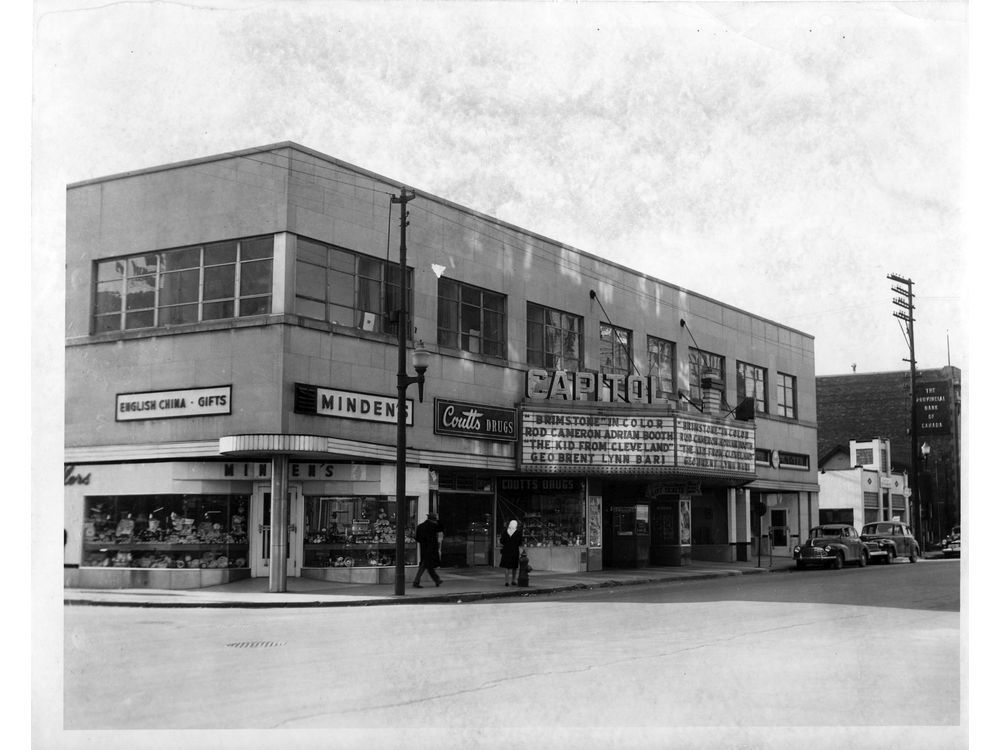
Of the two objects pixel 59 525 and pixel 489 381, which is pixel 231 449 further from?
pixel 59 525

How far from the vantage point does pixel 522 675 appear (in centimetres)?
1147

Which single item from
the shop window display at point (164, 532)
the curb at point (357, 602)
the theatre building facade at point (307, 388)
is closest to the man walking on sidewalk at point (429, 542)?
the curb at point (357, 602)

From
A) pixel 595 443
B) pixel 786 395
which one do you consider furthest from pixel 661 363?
pixel 786 395

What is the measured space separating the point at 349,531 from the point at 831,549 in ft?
63.6

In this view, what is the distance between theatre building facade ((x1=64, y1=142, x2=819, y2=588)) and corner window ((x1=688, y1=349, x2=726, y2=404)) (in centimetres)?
733

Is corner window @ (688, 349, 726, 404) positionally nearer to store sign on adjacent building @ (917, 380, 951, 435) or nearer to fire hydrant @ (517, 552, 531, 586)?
store sign on adjacent building @ (917, 380, 951, 435)

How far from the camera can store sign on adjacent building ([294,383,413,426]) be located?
2372 cm

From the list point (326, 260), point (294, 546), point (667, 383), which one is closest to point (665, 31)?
point (326, 260)

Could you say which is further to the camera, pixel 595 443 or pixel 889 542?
pixel 889 542

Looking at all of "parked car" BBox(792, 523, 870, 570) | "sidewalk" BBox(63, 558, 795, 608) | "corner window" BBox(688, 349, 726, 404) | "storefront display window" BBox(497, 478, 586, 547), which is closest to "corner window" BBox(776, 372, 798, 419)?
"corner window" BBox(688, 349, 726, 404)

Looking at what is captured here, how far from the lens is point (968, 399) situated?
36.6 feet

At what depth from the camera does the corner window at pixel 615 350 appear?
34469mm

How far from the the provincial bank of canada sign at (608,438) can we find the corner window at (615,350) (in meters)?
1.67

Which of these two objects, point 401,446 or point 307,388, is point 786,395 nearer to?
point 401,446
